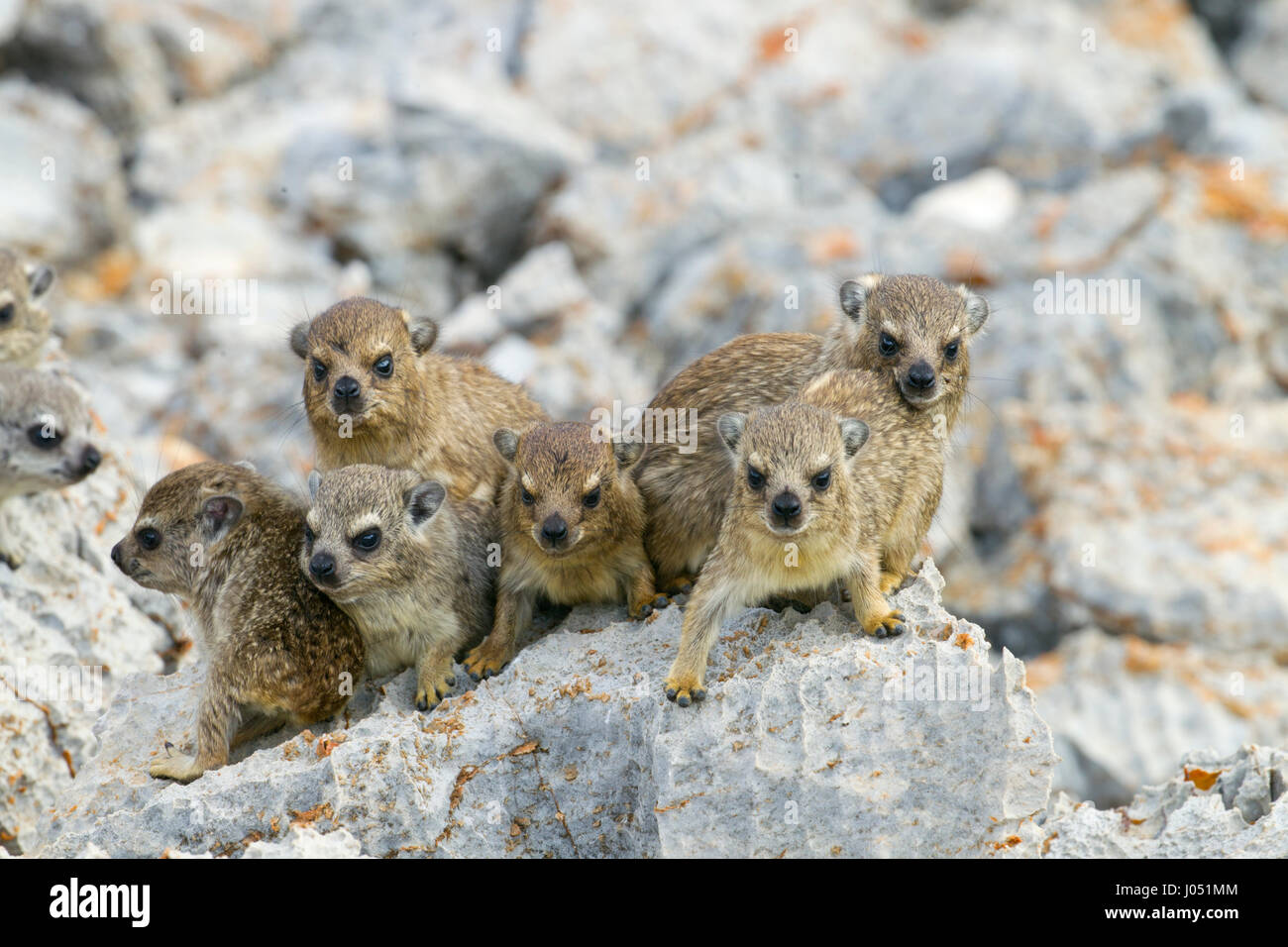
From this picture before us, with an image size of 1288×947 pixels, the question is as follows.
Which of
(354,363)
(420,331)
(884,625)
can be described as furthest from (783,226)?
(884,625)

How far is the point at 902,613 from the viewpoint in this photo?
7652mm

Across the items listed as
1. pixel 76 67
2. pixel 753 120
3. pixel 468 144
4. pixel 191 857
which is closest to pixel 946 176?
pixel 753 120

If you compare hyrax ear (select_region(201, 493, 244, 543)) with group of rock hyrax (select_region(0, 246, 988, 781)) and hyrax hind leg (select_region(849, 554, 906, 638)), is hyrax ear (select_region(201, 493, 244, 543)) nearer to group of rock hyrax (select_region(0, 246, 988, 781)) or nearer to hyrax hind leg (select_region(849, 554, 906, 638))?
group of rock hyrax (select_region(0, 246, 988, 781))

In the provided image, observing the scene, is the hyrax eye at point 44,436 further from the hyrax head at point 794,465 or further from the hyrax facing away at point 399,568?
the hyrax head at point 794,465

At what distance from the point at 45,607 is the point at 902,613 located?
18.6 feet

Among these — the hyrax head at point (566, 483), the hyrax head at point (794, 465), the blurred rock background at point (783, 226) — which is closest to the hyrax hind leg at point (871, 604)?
the hyrax head at point (794, 465)

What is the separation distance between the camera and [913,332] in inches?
352

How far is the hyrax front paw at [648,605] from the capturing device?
8.43 m

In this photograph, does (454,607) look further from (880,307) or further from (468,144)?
(468,144)

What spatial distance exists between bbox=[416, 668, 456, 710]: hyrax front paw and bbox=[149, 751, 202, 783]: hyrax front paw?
3.94 feet

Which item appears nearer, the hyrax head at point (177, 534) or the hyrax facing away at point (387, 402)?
the hyrax head at point (177, 534)

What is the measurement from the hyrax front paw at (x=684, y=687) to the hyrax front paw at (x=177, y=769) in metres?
2.56

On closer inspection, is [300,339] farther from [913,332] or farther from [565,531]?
[913,332]

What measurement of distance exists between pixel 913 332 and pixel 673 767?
331 cm
